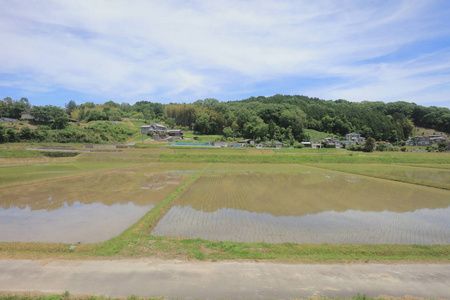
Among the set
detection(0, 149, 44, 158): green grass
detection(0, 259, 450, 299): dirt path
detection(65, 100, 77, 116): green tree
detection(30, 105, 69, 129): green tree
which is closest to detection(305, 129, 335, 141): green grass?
detection(0, 149, 44, 158): green grass

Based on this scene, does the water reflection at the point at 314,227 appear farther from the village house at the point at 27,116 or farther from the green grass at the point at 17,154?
the village house at the point at 27,116

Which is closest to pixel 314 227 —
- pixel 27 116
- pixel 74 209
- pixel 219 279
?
pixel 219 279

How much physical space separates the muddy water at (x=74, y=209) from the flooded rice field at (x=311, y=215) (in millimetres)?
1717

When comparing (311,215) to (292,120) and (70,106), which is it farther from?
(70,106)

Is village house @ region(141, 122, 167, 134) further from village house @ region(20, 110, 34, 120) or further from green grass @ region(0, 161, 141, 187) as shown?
green grass @ region(0, 161, 141, 187)

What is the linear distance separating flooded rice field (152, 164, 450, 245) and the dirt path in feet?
6.03

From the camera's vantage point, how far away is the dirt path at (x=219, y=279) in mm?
4703

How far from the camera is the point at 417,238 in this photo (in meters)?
7.77

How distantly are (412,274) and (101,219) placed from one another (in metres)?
10.1

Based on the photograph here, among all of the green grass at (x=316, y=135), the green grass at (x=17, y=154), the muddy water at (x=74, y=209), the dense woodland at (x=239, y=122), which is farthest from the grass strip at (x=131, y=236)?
the green grass at (x=316, y=135)

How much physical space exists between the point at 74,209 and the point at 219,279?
29.0ft

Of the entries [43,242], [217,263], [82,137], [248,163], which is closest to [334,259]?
[217,263]

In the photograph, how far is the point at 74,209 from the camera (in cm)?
1086

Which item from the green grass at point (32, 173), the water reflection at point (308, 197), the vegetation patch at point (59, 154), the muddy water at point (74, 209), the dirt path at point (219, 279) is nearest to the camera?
the dirt path at point (219, 279)
